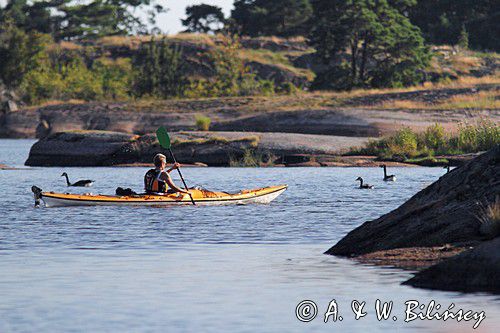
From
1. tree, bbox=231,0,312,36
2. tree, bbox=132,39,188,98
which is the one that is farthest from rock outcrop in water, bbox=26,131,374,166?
tree, bbox=231,0,312,36

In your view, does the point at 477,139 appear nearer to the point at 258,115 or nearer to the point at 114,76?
the point at 258,115

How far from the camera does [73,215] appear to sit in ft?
89.1

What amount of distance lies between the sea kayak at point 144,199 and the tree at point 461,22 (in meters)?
78.0

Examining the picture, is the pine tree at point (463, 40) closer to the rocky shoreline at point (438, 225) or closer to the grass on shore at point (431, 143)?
the grass on shore at point (431, 143)

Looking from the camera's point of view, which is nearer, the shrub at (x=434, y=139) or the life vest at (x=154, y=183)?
the life vest at (x=154, y=183)

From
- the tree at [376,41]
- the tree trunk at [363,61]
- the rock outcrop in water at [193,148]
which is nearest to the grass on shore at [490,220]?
the rock outcrop in water at [193,148]

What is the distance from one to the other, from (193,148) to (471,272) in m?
38.6

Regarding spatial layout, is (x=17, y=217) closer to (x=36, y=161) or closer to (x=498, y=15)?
(x=36, y=161)

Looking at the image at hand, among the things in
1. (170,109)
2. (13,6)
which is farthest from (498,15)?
(13,6)

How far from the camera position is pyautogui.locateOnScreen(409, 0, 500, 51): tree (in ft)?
347

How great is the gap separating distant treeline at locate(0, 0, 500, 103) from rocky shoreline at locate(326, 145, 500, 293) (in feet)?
209

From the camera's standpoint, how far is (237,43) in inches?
3915

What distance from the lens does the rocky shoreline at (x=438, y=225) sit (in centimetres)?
1688

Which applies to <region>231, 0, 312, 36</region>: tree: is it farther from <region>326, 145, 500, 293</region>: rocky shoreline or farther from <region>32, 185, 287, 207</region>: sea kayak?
<region>326, 145, 500, 293</region>: rocky shoreline
